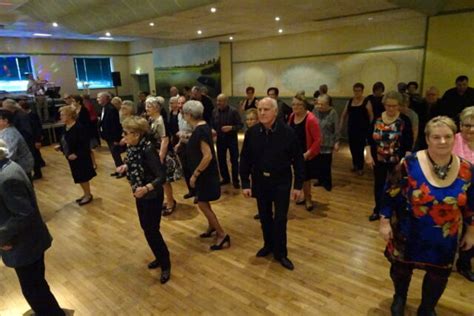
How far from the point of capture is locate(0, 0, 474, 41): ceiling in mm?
5730

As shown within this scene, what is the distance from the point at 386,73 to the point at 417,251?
705 centimetres

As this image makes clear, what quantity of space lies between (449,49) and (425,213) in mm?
6458

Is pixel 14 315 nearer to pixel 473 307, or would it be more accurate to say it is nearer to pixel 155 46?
pixel 473 307

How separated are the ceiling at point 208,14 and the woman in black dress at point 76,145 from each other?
280cm

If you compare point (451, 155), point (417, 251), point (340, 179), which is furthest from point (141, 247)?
point (340, 179)

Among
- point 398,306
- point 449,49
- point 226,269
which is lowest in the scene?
point 226,269

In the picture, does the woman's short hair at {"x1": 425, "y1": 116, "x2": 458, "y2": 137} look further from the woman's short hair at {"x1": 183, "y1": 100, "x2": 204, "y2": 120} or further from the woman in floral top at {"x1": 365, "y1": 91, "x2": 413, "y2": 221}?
the woman's short hair at {"x1": 183, "y1": 100, "x2": 204, "y2": 120}

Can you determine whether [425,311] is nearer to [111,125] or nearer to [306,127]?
[306,127]

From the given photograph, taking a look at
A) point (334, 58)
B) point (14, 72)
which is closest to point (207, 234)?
point (334, 58)

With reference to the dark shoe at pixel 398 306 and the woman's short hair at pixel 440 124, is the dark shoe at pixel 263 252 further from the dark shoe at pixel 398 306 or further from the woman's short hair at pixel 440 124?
the woman's short hair at pixel 440 124

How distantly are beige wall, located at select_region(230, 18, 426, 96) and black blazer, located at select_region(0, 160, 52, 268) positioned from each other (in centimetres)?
796

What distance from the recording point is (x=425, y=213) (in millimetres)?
1876

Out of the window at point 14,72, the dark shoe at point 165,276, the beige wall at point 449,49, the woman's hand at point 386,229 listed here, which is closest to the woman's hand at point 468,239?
the woman's hand at point 386,229

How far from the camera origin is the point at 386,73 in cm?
801
